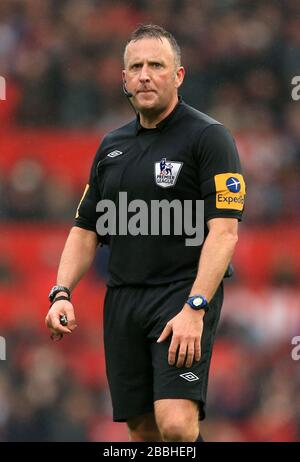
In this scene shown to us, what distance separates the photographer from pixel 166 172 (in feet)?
16.9

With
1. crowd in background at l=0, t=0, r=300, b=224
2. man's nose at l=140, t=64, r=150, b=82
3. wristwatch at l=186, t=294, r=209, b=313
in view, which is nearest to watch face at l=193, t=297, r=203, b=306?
wristwatch at l=186, t=294, r=209, b=313

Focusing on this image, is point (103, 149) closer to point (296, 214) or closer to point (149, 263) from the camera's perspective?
point (149, 263)

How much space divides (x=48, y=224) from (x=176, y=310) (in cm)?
606

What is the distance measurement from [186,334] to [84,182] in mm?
6309

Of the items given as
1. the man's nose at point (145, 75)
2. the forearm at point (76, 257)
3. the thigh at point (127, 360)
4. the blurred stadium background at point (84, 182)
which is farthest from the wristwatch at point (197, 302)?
the blurred stadium background at point (84, 182)

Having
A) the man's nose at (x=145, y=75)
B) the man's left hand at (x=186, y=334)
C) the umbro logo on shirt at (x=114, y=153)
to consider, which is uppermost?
the man's nose at (x=145, y=75)

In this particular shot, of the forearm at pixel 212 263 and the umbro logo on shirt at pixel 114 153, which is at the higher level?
the umbro logo on shirt at pixel 114 153

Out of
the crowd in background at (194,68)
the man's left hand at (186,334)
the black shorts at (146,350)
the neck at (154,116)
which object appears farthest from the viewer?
the crowd in background at (194,68)

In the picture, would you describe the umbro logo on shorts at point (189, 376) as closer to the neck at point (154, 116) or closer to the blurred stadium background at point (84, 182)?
the neck at point (154, 116)

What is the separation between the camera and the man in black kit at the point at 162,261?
4.98m

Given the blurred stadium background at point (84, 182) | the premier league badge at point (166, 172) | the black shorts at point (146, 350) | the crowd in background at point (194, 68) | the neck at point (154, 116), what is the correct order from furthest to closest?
the crowd in background at point (194, 68)
the blurred stadium background at point (84, 182)
the neck at point (154, 116)
the premier league badge at point (166, 172)
the black shorts at point (146, 350)

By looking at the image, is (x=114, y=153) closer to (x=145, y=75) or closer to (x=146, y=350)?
(x=145, y=75)
